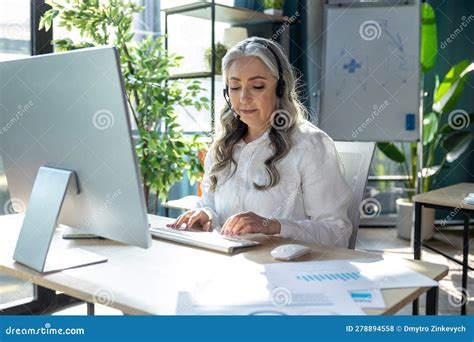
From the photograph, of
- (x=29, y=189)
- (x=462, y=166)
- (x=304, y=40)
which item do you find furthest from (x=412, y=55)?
(x=29, y=189)

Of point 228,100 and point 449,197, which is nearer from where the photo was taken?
point 228,100

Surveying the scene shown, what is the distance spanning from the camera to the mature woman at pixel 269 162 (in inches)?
61.9

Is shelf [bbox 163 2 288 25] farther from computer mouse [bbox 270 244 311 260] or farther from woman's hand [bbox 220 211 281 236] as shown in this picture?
computer mouse [bbox 270 244 311 260]
